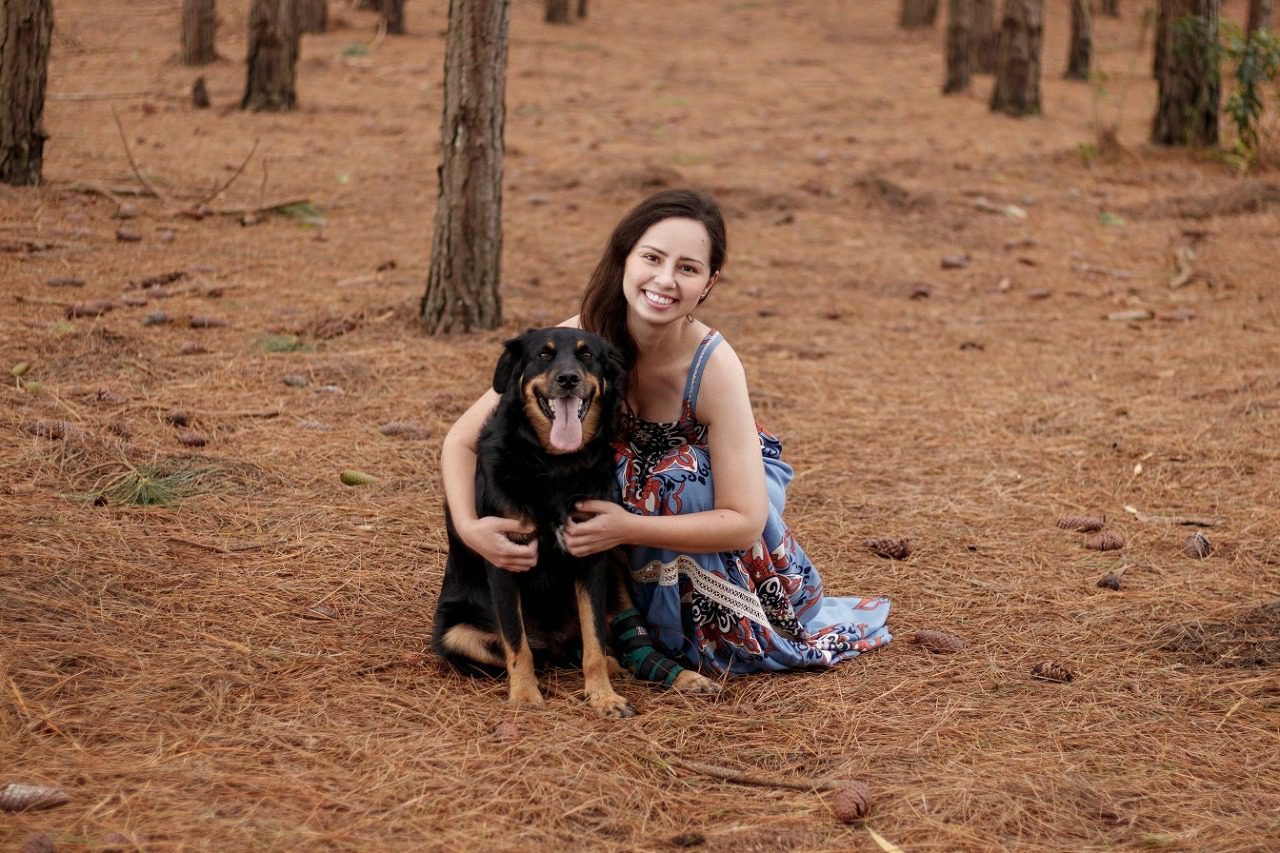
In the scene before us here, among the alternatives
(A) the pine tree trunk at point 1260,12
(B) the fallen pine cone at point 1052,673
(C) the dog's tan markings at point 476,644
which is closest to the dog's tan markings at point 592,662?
(C) the dog's tan markings at point 476,644

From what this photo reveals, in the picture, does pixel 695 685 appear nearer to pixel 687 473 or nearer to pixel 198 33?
pixel 687 473

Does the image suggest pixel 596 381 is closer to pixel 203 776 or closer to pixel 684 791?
pixel 684 791

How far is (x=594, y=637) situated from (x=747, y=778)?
0.64 m

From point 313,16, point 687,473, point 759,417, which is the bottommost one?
point 759,417

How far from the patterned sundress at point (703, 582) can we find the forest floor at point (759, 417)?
0.12 m

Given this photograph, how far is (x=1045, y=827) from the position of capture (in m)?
2.74

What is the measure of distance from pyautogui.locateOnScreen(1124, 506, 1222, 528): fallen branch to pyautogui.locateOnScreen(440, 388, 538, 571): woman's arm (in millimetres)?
2751

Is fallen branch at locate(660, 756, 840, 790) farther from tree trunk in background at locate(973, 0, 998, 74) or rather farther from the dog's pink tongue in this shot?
tree trunk in background at locate(973, 0, 998, 74)

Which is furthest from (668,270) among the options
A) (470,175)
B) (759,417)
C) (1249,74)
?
(1249,74)

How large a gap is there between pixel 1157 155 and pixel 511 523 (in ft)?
37.5

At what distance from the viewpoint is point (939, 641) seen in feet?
12.6

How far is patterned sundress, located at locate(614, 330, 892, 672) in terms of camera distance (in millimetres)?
3619

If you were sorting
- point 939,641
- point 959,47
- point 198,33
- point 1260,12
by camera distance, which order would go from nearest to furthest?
point 939,641, point 1260,12, point 198,33, point 959,47

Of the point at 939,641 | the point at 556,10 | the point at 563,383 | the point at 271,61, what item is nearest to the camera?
the point at 563,383
